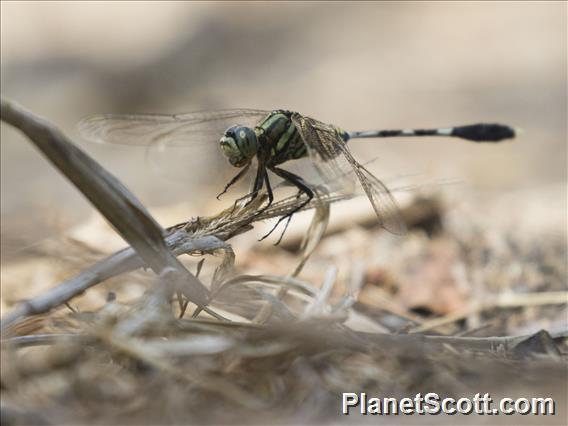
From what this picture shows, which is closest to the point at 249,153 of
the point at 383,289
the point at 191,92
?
the point at 383,289

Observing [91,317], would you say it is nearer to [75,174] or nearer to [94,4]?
[75,174]

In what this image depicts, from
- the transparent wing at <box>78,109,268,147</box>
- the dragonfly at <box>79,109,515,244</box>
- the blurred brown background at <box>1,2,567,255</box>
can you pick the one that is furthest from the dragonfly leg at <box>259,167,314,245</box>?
the blurred brown background at <box>1,2,567,255</box>

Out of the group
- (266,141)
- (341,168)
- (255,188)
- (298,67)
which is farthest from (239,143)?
(298,67)

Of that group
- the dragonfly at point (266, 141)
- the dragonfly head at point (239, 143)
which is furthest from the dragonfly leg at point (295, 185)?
the dragonfly head at point (239, 143)

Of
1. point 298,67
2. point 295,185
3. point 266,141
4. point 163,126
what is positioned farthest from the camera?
point 298,67

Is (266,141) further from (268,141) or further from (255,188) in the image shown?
(255,188)

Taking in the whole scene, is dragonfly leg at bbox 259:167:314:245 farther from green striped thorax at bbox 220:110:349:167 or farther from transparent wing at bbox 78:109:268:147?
transparent wing at bbox 78:109:268:147
